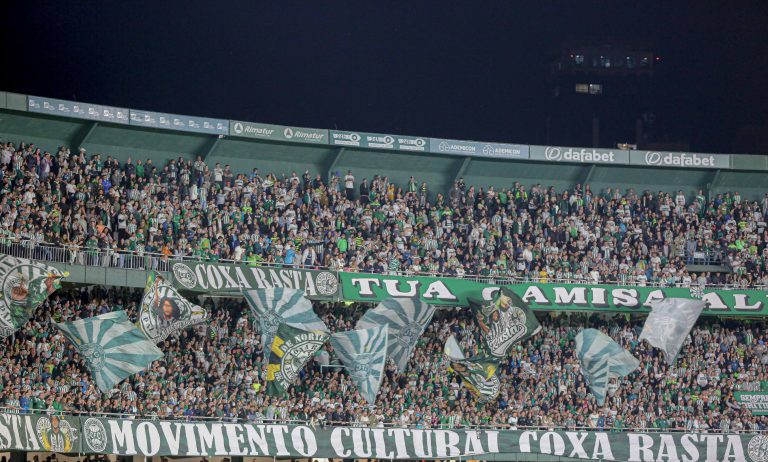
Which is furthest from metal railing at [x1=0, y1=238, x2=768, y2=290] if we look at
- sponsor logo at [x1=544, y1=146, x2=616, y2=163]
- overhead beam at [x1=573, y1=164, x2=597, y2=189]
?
overhead beam at [x1=573, y1=164, x2=597, y2=189]

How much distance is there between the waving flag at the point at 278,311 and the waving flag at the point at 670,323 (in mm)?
11492

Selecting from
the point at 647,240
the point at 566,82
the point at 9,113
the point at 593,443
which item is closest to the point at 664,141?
the point at 566,82

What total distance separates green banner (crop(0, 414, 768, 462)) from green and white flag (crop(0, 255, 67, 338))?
2.37m

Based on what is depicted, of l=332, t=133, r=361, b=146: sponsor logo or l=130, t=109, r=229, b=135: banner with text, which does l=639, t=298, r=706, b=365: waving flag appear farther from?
l=130, t=109, r=229, b=135: banner with text

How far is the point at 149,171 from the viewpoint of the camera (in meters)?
38.8

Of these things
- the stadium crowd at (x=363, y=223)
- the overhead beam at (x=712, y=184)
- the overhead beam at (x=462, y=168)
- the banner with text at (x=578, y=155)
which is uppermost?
the banner with text at (x=578, y=155)

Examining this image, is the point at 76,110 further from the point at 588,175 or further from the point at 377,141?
the point at 588,175

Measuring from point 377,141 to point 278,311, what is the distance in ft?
37.9

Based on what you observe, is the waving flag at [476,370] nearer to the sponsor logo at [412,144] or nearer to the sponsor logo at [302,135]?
the sponsor logo at [412,144]

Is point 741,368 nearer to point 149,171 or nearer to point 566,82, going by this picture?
point 149,171

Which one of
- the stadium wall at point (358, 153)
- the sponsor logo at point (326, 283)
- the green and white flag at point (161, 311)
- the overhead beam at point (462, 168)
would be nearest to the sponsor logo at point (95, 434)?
the green and white flag at point (161, 311)

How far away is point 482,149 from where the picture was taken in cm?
4484

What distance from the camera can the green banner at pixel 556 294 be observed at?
38.2 metres

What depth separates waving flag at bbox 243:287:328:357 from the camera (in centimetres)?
3344
